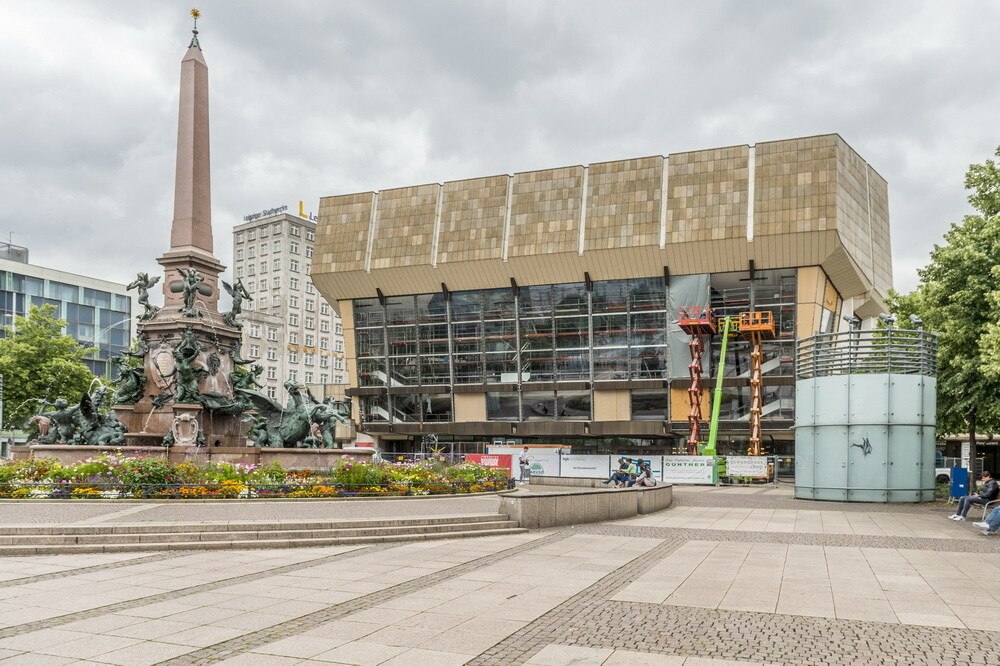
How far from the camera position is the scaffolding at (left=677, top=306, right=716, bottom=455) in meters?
57.1

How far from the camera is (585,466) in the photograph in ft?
142

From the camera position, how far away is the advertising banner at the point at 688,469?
4162 centimetres

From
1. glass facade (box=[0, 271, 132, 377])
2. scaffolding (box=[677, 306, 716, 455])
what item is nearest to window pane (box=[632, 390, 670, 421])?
scaffolding (box=[677, 306, 716, 455])

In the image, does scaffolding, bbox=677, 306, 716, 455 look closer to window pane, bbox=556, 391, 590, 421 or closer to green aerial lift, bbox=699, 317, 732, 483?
green aerial lift, bbox=699, 317, 732, 483

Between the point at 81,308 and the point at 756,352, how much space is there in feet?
206

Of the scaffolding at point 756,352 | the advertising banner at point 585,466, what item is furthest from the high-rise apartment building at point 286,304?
the advertising banner at point 585,466

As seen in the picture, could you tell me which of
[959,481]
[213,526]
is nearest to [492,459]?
[959,481]

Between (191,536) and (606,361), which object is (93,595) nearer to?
(191,536)

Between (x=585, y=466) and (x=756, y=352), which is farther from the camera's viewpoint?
(x=756, y=352)

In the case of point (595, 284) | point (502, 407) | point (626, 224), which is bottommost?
point (502, 407)

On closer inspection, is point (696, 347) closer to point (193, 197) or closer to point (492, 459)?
point (492, 459)

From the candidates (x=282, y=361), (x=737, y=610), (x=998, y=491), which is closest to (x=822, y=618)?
(x=737, y=610)

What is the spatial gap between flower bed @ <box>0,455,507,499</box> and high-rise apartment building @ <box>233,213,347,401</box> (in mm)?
78808

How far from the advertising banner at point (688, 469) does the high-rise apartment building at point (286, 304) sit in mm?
61540
